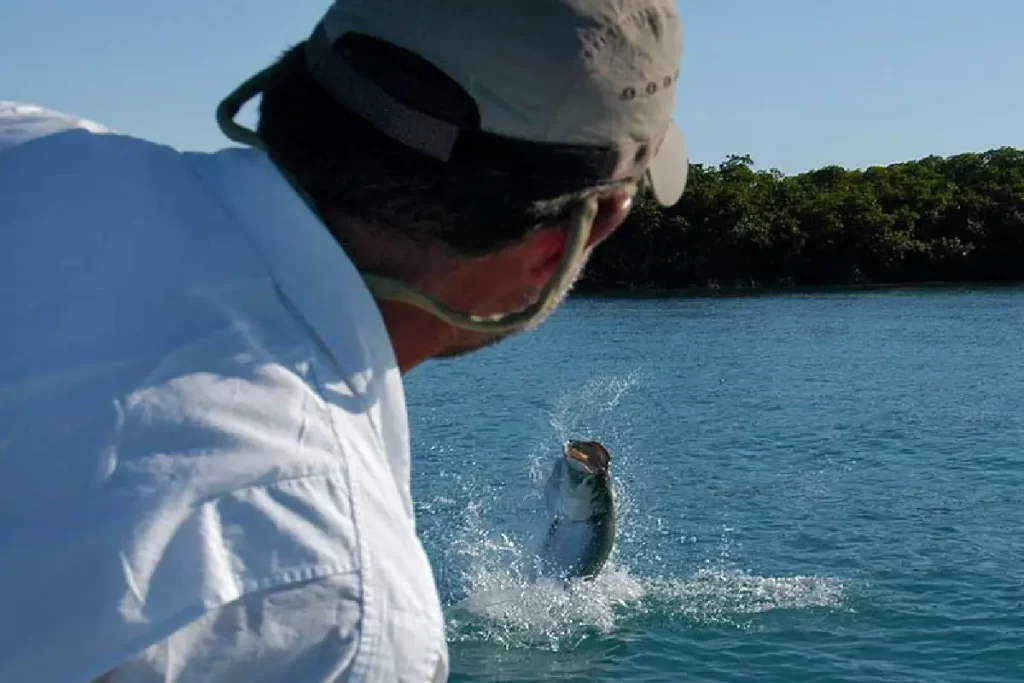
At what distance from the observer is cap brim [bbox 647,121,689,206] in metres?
1.46

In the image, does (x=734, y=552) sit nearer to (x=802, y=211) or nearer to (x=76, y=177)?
(x=76, y=177)

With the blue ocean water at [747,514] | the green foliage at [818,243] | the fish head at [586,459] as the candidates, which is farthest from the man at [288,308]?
the green foliage at [818,243]

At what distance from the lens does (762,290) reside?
74.0 metres

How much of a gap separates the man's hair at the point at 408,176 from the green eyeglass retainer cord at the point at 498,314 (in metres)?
0.02

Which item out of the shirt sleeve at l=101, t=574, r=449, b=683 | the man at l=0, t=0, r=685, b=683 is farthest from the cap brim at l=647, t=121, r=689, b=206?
the shirt sleeve at l=101, t=574, r=449, b=683

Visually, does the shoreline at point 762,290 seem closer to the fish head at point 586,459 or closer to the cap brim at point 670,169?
the fish head at point 586,459

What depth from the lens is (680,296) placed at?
68875 mm

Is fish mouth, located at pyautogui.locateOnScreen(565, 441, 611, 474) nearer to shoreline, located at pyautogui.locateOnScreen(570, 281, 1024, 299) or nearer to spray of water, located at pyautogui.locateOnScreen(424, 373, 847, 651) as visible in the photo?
spray of water, located at pyautogui.locateOnScreen(424, 373, 847, 651)

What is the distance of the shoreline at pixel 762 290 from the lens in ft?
228

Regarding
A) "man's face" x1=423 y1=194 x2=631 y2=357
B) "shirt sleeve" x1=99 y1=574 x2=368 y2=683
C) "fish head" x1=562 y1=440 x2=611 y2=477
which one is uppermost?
"man's face" x1=423 y1=194 x2=631 y2=357

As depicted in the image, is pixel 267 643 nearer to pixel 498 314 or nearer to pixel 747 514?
pixel 498 314

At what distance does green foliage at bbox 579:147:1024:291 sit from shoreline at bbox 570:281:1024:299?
0.58 meters

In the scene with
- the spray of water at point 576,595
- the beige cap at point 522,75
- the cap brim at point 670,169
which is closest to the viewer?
the beige cap at point 522,75

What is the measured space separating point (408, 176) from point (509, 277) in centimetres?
16
